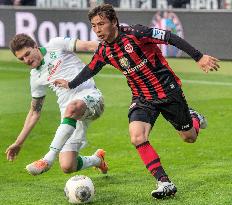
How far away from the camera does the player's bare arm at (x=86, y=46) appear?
9500 millimetres

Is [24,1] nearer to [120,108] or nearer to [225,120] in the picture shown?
[120,108]

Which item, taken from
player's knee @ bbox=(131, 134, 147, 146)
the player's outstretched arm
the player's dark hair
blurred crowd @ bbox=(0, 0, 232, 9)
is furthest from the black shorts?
blurred crowd @ bbox=(0, 0, 232, 9)

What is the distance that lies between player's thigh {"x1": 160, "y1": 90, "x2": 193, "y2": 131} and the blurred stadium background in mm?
705

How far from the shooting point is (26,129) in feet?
31.1

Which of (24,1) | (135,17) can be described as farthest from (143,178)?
(24,1)

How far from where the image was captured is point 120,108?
1623 cm

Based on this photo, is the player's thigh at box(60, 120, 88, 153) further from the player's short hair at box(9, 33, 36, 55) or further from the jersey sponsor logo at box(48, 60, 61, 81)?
the player's short hair at box(9, 33, 36, 55)

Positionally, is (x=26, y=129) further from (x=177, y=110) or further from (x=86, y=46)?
(x=177, y=110)

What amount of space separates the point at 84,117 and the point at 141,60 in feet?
3.92

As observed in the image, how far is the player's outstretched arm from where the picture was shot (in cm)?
930

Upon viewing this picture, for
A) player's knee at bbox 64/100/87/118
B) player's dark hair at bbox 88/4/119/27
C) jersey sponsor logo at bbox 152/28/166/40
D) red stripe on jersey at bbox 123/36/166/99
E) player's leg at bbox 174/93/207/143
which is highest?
player's dark hair at bbox 88/4/119/27

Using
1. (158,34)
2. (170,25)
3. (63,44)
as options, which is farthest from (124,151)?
(170,25)

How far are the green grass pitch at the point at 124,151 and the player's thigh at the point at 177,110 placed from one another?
2.31ft

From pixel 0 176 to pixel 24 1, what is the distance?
1486 cm
